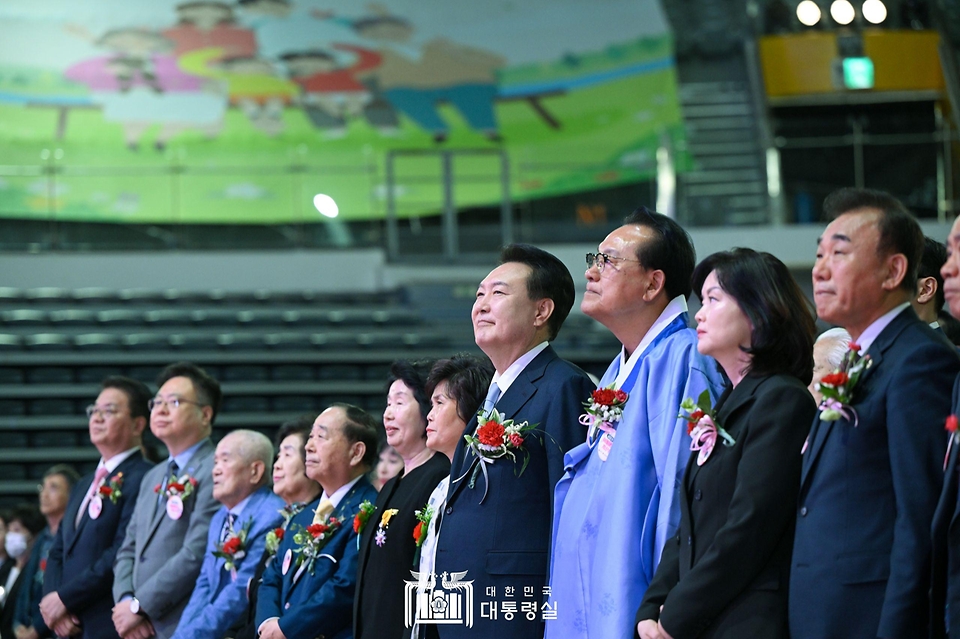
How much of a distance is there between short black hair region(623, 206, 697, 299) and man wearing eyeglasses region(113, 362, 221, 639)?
2.81 meters

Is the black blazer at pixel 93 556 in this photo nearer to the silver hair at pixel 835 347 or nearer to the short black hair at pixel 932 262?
the silver hair at pixel 835 347

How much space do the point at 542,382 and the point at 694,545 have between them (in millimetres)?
920

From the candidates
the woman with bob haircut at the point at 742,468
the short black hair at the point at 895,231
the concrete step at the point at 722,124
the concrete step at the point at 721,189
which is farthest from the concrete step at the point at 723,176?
the short black hair at the point at 895,231

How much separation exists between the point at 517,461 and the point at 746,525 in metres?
0.98

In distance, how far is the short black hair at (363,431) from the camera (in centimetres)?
498

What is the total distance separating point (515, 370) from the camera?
3955 mm

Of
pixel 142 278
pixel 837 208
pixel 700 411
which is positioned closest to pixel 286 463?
pixel 700 411

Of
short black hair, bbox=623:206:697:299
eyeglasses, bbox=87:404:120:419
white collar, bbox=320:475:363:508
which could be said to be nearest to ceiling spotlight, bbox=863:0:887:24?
eyeglasses, bbox=87:404:120:419

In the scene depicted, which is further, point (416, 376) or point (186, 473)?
point (186, 473)

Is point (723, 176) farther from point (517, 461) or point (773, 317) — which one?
point (773, 317)

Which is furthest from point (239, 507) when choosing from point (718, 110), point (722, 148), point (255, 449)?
point (718, 110)

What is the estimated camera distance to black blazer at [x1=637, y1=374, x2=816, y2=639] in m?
2.95

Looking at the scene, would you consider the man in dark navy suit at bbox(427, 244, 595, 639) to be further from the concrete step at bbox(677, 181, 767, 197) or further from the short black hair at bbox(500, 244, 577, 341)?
the concrete step at bbox(677, 181, 767, 197)

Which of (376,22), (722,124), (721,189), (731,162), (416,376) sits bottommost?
(416,376)
